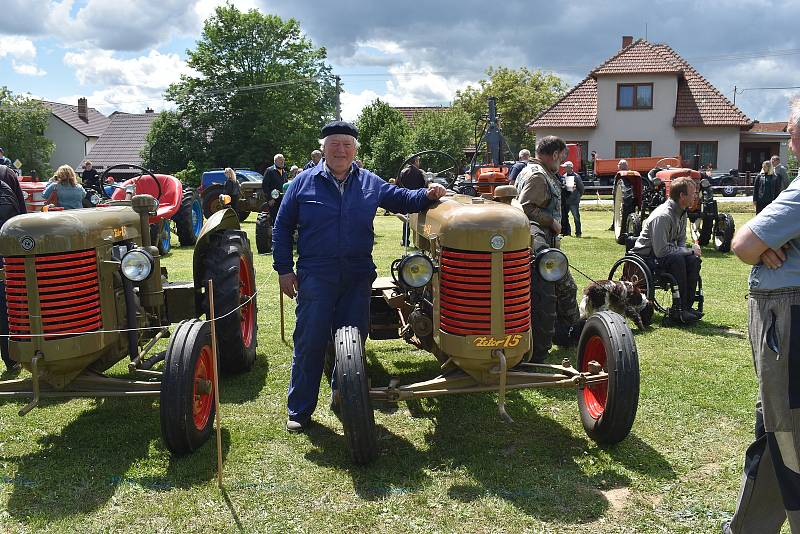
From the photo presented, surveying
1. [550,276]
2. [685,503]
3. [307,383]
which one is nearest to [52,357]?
[307,383]

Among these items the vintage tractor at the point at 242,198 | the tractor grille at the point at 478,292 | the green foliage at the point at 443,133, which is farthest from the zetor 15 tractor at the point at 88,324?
the green foliage at the point at 443,133

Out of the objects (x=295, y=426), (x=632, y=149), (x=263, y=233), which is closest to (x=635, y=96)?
(x=632, y=149)

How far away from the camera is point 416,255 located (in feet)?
12.5

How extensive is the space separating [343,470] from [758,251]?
2258mm

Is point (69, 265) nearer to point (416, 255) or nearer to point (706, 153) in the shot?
point (416, 255)

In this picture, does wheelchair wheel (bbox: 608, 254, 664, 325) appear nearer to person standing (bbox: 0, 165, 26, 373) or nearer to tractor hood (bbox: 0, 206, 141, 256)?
tractor hood (bbox: 0, 206, 141, 256)

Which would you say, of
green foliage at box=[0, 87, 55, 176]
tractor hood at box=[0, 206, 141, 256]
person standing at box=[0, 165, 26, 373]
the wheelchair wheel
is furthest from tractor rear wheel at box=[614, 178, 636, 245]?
green foliage at box=[0, 87, 55, 176]

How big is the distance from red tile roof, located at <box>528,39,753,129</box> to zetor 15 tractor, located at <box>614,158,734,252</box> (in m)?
18.5

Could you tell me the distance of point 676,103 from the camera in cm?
3058

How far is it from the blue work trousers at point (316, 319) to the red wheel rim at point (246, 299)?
142 cm

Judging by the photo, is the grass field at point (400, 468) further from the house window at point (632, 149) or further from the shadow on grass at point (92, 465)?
the house window at point (632, 149)

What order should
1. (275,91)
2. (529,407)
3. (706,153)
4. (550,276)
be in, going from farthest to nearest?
(275,91) → (706,153) → (529,407) → (550,276)

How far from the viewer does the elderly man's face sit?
409 centimetres

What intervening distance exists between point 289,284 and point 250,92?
35.0 meters
